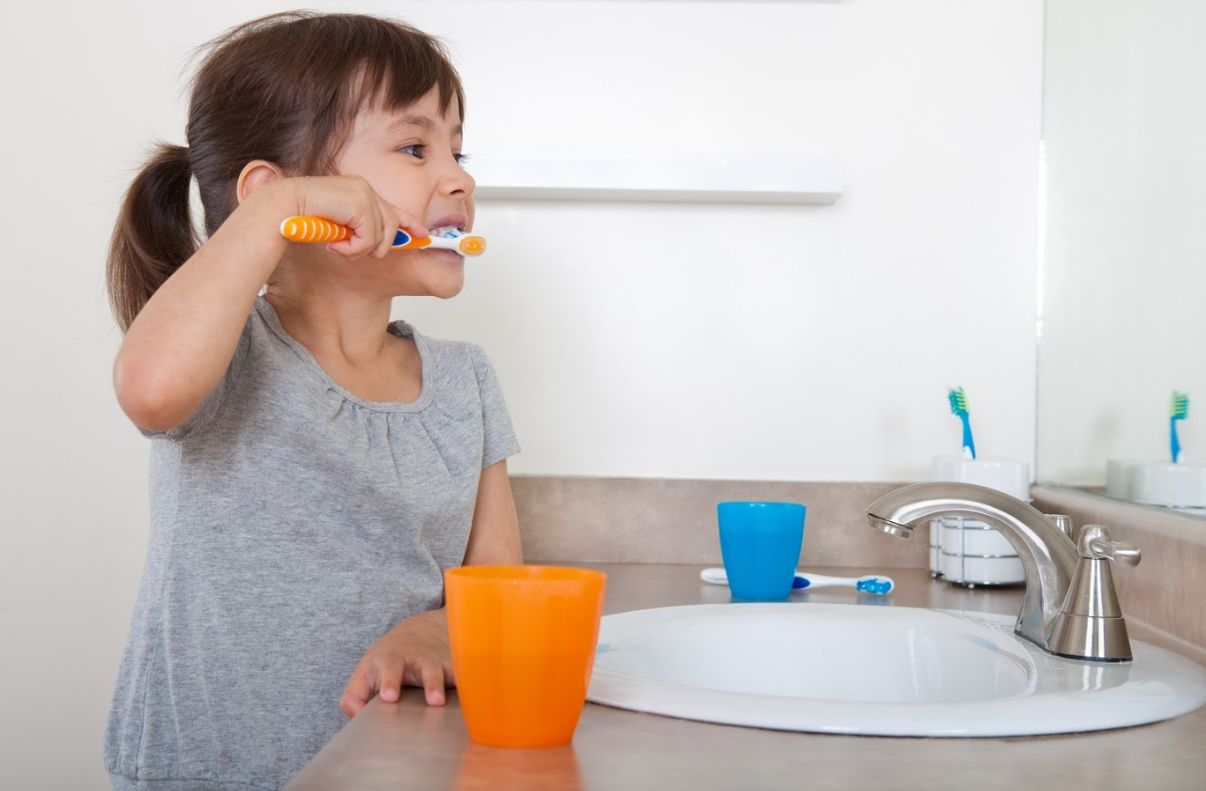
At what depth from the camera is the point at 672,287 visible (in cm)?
134

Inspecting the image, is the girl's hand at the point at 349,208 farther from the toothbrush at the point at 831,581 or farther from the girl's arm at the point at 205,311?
the toothbrush at the point at 831,581

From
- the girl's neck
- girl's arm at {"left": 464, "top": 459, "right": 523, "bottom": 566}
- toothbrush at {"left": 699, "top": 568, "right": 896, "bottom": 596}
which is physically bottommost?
toothbrush at {"left": 699, "top": 568, "right": 896, "bottom": 596}

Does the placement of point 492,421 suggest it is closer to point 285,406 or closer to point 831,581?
point 285,406

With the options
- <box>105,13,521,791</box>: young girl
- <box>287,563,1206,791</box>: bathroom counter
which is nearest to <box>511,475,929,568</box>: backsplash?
<box>105,13,521,791</box>: young girl

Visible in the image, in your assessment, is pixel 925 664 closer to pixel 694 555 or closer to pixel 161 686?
pixel 694 555

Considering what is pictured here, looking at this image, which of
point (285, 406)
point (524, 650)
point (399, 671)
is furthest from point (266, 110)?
point (524, 650)

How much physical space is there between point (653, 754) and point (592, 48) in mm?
980

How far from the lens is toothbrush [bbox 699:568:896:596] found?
1.13m

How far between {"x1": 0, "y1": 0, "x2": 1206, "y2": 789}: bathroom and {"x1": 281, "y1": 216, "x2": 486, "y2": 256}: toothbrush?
331 mm

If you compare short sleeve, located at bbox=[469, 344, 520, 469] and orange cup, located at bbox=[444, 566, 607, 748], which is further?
short sleeve, located at bbox=[469, 344, 520, 469]

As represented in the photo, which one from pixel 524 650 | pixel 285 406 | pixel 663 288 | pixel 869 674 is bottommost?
pixel 869 674

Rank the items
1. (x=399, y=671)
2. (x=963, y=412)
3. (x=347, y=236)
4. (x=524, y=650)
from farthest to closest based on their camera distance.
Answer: (x=963, y=412)
(x=347, y=236)
(x=399, y=671)
(x=524, y=650)

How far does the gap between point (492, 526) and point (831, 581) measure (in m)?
0.35

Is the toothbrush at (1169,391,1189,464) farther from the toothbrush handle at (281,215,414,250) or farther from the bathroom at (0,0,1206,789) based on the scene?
the toothbrush handle at (281,215,414,250)
